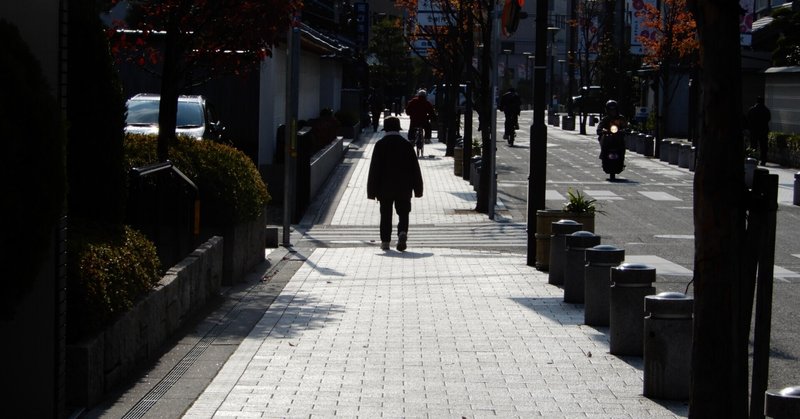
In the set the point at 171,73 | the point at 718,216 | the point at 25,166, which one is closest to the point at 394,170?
the point at 171,73

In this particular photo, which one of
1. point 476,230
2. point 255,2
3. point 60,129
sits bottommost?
point 476,230

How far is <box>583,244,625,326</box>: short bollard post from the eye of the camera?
10898 mm

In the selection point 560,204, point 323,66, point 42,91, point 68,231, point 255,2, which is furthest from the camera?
point 323,66

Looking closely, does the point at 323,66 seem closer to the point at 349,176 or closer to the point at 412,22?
the point at 412,22

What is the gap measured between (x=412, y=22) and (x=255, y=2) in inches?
1286

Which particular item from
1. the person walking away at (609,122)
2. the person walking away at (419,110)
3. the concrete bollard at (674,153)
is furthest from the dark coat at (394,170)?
the concrete bollard at (674,153)

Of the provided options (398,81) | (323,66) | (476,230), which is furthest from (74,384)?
(398,81)

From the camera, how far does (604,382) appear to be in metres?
8.64

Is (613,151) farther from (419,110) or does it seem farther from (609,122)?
(419,110)

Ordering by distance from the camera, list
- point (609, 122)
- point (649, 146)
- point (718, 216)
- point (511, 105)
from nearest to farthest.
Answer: point (718, 216) → point (609, 122) → point (649, 146) → point (511, 105)

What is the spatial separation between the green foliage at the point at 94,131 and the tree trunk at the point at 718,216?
514 cm

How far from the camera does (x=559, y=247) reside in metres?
13.7

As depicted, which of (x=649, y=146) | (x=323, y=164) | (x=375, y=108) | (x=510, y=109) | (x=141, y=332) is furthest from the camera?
(x=375, y=108)

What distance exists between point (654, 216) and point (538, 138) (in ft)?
27.6
